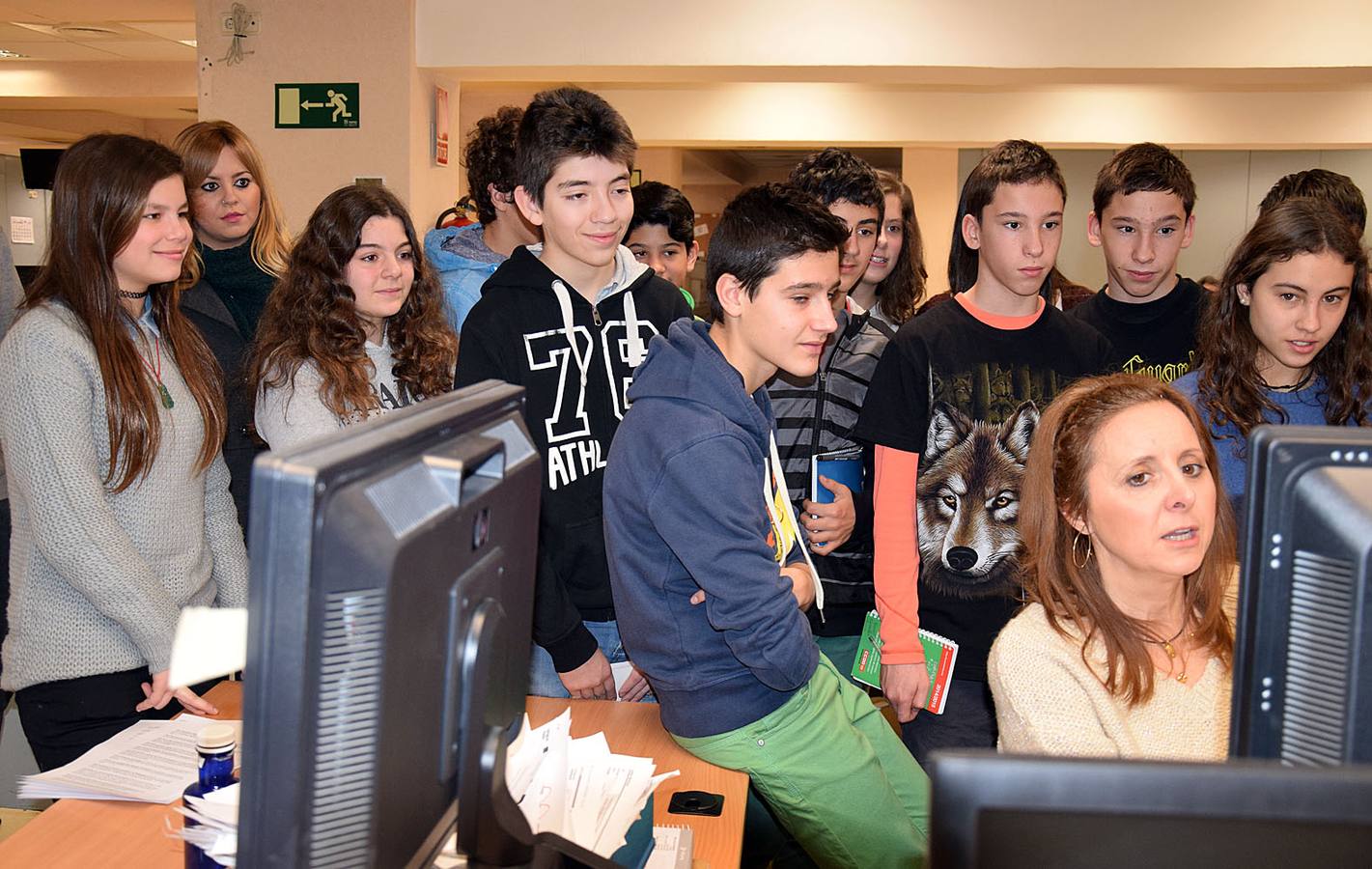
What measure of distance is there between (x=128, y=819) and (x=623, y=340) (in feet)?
3.89

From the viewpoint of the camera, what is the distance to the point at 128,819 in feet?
4.82

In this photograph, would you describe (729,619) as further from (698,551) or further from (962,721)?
(962,721)

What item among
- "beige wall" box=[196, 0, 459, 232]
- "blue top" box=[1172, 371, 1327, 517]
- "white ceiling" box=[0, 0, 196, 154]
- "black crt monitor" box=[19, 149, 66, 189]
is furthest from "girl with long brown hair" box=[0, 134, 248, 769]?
"white ceiling" box=[0, 0, 196, 154]

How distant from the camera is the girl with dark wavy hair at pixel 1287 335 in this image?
220 cm

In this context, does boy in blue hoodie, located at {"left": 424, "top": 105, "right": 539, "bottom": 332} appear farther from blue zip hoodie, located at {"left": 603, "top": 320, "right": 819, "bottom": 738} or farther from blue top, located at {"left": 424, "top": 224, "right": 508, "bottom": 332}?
blue zip hoodie, located at {"left": 603, "top": 320, "right": 819, "bottom": 738}

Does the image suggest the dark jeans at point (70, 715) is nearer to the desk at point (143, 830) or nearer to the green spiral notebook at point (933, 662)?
the desk at point (143, 830)

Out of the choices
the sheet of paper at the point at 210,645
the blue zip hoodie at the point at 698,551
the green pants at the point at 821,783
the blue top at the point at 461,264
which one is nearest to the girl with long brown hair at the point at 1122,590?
the green pants at the point at 821,783

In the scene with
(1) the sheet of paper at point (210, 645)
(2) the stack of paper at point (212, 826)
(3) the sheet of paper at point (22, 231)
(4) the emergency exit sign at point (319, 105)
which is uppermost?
(4) the emergency exit sign at point (319, 105)

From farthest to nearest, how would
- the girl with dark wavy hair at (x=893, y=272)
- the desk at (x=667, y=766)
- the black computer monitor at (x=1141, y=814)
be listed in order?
1. the girl with dark wavy hair at (x=893, y=272)
2. the desk at (x=667, y=766)
3. the black computer monitor at (x=1141, y=814)

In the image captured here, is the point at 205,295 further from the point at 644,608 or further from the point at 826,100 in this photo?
the point at 826,100

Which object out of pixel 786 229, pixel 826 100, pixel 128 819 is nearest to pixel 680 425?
pixel 786 229

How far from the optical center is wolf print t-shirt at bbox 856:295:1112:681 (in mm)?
2184

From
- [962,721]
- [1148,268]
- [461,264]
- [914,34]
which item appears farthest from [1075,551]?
[914,34]

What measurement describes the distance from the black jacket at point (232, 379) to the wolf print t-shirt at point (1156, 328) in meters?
1.86
